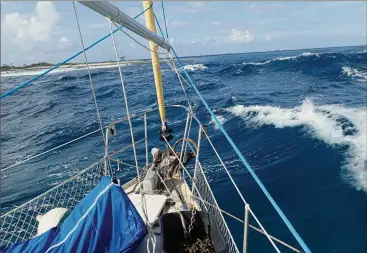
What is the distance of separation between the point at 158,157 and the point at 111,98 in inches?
740

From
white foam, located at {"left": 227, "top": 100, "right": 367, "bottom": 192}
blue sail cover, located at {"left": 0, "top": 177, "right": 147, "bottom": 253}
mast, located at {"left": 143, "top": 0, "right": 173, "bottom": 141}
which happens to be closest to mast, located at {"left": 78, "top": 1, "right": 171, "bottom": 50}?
mast, located at {"left": 143, "top": 0, "right": 173, "bottom": 141}

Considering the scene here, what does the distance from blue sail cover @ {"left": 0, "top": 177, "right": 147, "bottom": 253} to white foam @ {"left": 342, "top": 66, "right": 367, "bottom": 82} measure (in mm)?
22838

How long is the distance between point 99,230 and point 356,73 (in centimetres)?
2675

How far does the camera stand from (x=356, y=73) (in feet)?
78.5

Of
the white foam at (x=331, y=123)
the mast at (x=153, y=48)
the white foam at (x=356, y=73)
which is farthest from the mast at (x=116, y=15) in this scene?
the white foam at (x=356, y=73)

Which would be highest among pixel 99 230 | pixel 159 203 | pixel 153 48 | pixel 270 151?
pixel 153 48

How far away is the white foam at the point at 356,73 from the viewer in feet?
70.9

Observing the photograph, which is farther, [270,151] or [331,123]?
[331,123]

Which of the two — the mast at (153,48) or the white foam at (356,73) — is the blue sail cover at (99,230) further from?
the white foam at (356,73)

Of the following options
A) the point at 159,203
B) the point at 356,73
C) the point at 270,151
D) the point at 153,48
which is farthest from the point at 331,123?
the point at 356,73

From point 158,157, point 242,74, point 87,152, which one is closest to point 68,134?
point 87,152

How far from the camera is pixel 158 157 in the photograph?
544 cm

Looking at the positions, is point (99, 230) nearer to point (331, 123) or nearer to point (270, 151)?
point (270, 151)

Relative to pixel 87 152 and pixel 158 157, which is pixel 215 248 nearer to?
pixel 158 157
